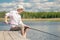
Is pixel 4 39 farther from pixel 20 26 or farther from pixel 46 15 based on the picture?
pixel 46 15

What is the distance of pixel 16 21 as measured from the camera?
8.37 metres

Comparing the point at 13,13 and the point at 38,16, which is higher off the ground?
the point at 13,13

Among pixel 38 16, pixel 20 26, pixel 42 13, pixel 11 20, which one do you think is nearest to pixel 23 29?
pixel 20 26

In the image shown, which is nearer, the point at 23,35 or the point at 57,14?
the point at 23,35

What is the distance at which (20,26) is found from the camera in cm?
799

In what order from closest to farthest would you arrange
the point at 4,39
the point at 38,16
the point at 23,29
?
the point at 4,39
the point at 23,29
the point at 38,16

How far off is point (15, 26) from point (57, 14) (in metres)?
55.3

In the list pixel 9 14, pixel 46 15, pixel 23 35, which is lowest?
pixel 46 15

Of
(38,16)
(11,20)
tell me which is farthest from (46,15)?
(11,20)

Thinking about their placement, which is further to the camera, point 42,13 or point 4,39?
point 42,13

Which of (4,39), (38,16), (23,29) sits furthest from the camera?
(38,16)

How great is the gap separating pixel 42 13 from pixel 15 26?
56635mm

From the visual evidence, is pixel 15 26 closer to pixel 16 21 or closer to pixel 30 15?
pixel 16 21

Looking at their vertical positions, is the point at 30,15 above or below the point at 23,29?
below
